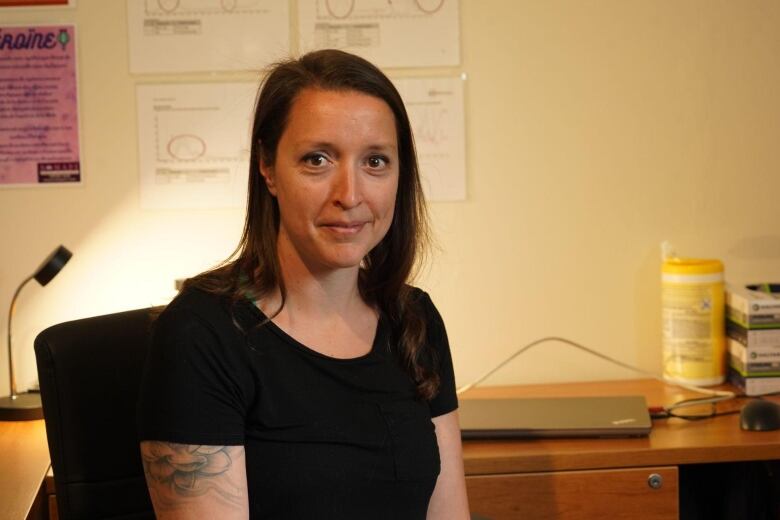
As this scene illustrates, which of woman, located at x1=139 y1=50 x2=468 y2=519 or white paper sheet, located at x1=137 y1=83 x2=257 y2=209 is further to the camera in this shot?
white paper sheet, located at x1=137 y1=83 x2=257 y2=209

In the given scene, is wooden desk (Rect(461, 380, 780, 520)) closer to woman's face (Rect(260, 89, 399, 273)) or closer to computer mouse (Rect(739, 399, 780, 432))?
computer mouse (Rect(739, 399, 780, 432))

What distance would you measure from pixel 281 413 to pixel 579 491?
0.69 meters

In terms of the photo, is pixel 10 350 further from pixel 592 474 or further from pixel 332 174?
pixel 592 474

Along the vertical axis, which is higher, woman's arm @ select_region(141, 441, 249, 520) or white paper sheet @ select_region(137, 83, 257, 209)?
white paper sheet @ select_region(137, 83, 257, 209)

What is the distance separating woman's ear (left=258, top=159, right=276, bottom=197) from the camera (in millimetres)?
1382

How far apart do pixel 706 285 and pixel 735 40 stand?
57 cm

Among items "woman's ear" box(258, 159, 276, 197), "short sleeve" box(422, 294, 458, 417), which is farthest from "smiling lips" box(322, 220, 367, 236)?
"short sleeve" box(422, 294, 458, 417)

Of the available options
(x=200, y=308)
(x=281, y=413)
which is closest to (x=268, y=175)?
(x=200, y=308)

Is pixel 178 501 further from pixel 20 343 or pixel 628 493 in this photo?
pixel 20 343

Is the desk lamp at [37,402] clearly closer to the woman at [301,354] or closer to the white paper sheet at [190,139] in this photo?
the white paper sheet at [190,139]

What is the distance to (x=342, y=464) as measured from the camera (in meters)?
1.34

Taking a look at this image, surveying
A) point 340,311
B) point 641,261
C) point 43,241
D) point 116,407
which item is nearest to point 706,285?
point 641,261

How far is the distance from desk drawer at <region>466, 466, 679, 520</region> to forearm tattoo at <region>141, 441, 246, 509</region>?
637 mm

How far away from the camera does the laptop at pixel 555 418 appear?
1833 mm
